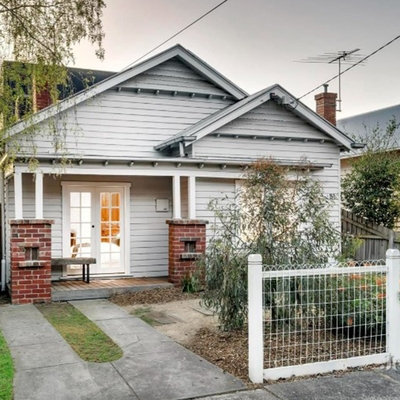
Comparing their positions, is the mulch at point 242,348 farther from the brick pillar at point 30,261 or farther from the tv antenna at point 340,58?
the tv antenna at point 340,58

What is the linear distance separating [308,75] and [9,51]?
12.0m

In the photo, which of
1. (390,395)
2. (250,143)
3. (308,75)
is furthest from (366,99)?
(390,395)

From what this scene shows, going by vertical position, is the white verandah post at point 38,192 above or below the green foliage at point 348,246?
above

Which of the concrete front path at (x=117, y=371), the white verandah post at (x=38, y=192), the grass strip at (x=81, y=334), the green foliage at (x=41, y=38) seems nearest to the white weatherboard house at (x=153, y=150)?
the white verandah post at (x=38, y=192)

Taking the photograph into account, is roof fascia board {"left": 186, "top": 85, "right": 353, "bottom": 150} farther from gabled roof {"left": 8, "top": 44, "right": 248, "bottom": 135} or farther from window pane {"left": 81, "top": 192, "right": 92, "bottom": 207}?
window pane {"left": 81, "top": 192, "right": 92, "bottom": 207}

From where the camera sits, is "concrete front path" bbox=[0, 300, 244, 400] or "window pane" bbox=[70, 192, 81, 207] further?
"window pane" bbox=[70, 192, 81, 207]

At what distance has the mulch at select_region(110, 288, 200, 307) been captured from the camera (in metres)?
9.27

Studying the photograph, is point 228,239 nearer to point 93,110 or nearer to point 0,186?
point 93,110

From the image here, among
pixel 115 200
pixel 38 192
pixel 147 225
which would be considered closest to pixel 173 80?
pixel 115 200

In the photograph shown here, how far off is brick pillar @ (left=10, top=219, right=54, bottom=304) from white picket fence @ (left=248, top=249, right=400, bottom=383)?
16.2 feet

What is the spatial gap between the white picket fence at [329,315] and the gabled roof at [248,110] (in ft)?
18.8

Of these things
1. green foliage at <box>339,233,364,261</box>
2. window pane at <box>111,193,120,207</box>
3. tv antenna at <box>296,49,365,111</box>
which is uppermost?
tv antenna at <box>296,49,365,111</box>

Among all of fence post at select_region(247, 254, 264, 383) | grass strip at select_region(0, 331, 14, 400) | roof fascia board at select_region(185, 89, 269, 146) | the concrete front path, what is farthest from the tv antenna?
grass strip at select_region(0, 331, 14, 400)

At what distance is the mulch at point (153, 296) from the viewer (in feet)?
30.4
